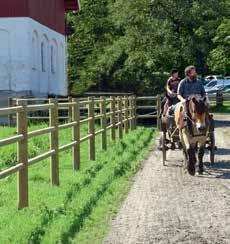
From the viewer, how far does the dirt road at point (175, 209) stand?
798 centimetres

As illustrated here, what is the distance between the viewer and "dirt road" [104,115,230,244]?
798 centimetres

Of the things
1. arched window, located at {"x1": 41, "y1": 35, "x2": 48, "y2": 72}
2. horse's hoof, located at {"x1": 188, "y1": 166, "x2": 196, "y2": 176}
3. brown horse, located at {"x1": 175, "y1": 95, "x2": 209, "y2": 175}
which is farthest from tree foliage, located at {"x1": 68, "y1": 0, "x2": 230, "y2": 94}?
horse's hoof, located at {"x1": 188, "y1": 166, "x2": 196, "y2": 176}

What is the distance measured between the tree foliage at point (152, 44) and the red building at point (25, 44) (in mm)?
4792

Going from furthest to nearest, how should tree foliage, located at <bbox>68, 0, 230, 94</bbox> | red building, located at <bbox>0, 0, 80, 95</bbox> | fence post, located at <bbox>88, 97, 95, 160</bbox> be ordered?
1. tree foliage, located at <bbox>68, 0, 230, 94</bbox>
2. red building, located at <bbox>0, 0, 80, 95</bbox>
3. fence post, located at <bbox>88, 97, 95, 160</bbox>

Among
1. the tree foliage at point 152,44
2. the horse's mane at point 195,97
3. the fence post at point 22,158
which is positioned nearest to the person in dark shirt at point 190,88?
the horse's mane at point 195,97

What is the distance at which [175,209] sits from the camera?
9602 millimetres

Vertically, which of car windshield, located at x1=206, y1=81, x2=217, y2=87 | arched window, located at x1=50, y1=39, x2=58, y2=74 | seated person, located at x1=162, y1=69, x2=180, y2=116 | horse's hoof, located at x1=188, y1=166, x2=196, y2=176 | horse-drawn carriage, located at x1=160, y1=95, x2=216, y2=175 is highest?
arched window, located at x1=50, y1=39, x2=58, y2=74

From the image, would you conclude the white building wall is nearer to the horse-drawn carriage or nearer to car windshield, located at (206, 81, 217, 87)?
the horse-drawn carriage

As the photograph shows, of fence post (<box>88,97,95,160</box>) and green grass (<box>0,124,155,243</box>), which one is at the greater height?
fence post (<box>88,97,95,160</box>)

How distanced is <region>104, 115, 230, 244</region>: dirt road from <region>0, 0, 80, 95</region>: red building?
1818cm

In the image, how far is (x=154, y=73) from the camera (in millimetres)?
38094

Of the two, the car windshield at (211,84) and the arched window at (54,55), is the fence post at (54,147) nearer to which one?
the arched window at (54,55)

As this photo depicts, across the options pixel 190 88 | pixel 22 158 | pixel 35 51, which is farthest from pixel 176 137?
pixel 35 51

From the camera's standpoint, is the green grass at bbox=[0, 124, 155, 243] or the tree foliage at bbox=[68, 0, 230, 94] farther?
the tree foliage at bbox=[68, 0, 230, 94]
